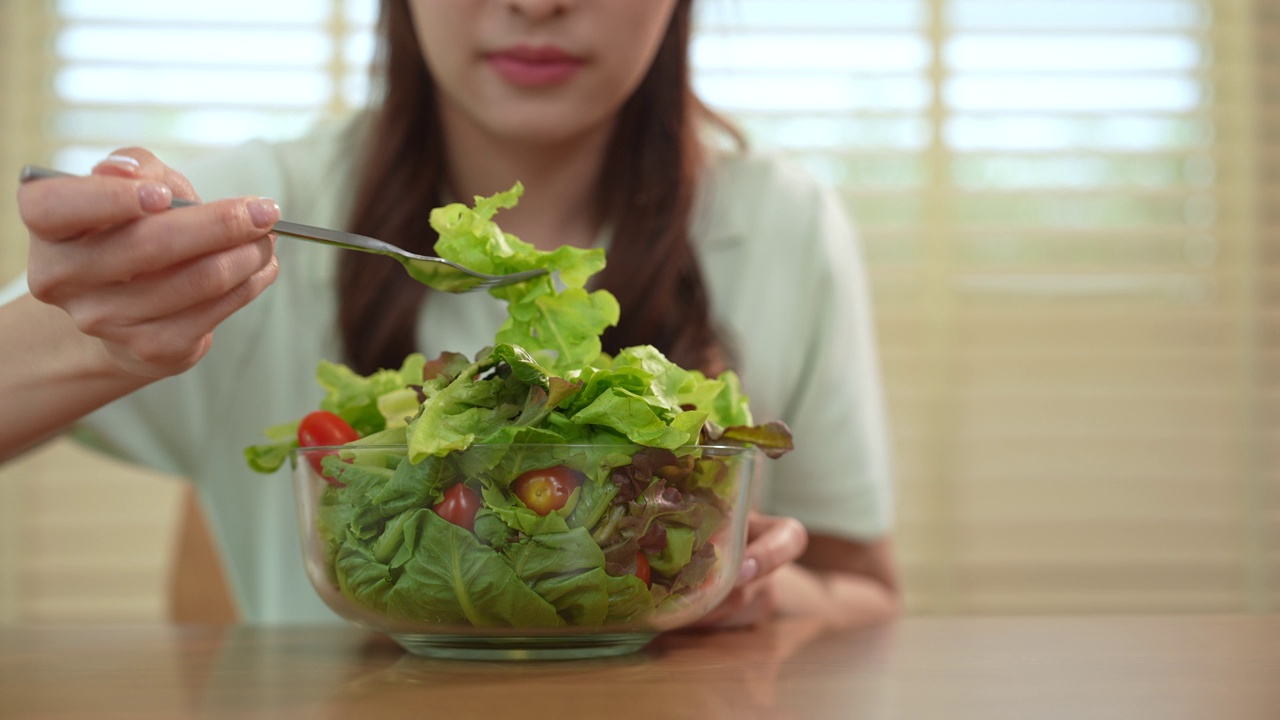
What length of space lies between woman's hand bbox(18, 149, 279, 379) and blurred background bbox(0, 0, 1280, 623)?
1.59 meters

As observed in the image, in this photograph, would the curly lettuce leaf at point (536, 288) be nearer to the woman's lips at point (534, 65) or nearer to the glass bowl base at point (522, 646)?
the glass bowl base at point (522, 646)

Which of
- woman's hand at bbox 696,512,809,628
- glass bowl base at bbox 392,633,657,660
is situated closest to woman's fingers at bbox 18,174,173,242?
glass bowl base at bbox 392,633,657,660

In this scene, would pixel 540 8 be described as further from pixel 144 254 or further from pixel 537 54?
pixel 144 254

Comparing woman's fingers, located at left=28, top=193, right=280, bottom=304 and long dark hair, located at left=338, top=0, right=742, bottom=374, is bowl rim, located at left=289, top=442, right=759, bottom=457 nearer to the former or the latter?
woman's fingers, located at left=28, top=193, right=280, bottom=304

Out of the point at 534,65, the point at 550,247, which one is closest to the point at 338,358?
the point at 550,247

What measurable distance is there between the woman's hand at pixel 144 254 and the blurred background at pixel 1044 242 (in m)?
1.59

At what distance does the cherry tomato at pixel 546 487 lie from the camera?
0.51 m

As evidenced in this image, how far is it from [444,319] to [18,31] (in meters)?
1.34

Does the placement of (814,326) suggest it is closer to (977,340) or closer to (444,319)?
(444,319)

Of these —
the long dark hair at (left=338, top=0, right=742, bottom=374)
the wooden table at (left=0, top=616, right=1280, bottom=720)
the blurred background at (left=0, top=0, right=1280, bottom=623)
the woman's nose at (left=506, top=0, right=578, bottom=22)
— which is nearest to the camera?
the wooden table at (left=0, top=616, right=1280, bottom=720)

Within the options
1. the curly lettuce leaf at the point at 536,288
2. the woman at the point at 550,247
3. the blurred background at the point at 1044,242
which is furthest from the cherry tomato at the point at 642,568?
the blurred background at the point at 1044,242

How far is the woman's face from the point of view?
3.10ft

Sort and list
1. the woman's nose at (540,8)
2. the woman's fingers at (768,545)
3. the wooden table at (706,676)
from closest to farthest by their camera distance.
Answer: the wooden table at (706,676)
the woman's fingers at (768,545)
the woman's nose at (540,8)

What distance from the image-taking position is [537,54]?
966 mm
